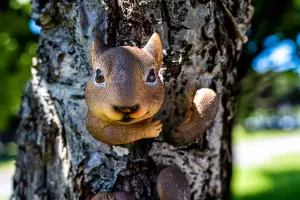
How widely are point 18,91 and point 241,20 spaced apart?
1709mm

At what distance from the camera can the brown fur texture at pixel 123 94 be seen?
1.10 meters

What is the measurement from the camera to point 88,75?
1517 millimetres

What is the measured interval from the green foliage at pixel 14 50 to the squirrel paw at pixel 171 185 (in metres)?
1.71

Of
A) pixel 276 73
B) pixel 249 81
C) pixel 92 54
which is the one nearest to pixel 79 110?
pixel 92 54

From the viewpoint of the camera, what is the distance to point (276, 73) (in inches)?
123

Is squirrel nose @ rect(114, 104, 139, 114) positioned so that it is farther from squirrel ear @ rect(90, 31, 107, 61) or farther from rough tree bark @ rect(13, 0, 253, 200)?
rough tree bark @ rect(13, 0, 253, 200)

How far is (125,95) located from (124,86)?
0.08 ft

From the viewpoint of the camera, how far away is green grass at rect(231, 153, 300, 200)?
16.5ft

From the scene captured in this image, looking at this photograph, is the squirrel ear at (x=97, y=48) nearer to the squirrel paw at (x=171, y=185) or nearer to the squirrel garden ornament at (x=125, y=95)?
the squirrel garden ornament at (x=125, y=95)

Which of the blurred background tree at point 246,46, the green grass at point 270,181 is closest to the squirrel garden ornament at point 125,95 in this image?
the blurred background tree at point 246,46

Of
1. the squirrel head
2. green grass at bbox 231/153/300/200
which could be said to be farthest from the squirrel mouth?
green grass at bbox 231/153/300/200

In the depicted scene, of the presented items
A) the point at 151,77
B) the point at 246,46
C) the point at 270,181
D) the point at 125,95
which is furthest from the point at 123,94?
the point at 270,181

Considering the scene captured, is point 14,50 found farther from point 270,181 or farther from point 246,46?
point 270,181

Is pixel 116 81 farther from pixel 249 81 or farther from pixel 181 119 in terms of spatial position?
pixel 249 81
